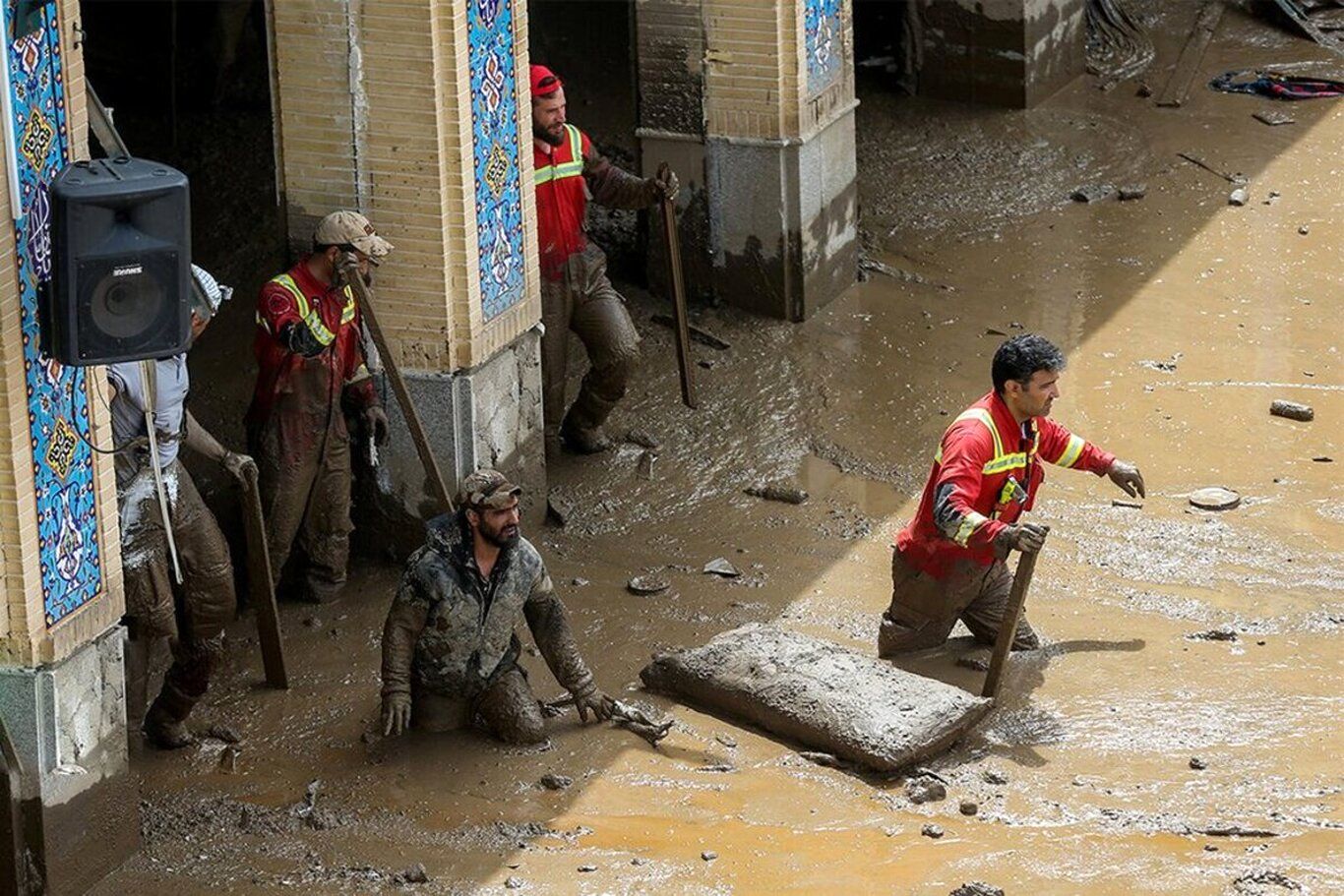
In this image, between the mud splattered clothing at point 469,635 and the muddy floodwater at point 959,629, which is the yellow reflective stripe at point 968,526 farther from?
the mud splattered clothing at point 469,635

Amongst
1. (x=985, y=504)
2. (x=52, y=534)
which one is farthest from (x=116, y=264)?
(x=985, y=504)

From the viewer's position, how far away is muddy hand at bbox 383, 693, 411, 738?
27.6ft

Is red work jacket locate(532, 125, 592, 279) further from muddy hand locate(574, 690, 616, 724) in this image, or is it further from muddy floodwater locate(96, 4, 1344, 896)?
muddy hand locate(574, 690, 616, 724)

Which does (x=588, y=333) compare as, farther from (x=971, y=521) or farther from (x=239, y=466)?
(x=971, y=521)

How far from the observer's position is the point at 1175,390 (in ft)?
38.7

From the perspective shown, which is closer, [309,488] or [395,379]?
[395,379]

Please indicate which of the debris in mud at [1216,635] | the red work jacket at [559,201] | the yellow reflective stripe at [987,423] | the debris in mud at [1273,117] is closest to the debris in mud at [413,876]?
the yellow reflective stripe at [987,423]

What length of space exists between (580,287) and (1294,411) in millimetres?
3488

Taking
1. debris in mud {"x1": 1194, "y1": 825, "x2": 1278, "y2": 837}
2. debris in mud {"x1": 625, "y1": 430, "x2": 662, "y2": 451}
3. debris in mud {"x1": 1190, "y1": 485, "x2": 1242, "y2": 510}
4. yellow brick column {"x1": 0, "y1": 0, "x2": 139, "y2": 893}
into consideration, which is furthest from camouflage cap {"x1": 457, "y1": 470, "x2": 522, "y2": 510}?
debris in mud {"x1": 1190, "y1": 485, "x2": 1242, "y2": 510}

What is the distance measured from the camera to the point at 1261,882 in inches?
295

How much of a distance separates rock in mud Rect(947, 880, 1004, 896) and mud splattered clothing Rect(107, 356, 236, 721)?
2.98m

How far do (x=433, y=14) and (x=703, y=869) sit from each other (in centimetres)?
367

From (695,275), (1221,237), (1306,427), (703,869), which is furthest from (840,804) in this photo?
(1221,237)

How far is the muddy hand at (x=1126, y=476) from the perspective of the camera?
905cm
